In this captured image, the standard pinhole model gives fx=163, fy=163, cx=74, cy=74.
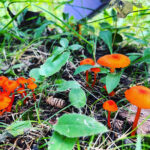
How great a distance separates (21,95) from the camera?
5.29ft

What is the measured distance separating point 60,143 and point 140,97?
577 millimetres

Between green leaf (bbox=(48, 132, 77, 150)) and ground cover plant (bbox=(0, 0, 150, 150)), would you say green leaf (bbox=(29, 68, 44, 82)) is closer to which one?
ground cover plant (bbox=(0, 0, 150, 150))

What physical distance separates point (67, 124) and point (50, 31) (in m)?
2.06

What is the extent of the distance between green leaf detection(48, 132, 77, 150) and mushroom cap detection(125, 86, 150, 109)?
465 millimetres

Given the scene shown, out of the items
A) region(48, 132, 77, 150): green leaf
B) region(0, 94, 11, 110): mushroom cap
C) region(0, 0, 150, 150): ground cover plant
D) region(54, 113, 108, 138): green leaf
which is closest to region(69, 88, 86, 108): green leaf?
region(0, 0, 150, 150): ground cover plant

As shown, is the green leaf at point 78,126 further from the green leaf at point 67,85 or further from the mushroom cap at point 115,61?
the mushroom cap at point 115,61

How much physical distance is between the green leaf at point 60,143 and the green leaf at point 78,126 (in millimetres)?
36

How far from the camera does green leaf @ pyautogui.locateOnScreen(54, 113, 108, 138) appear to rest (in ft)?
3.04

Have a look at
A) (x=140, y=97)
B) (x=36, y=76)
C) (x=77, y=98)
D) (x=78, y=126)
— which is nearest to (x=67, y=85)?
(x=77, y=98)

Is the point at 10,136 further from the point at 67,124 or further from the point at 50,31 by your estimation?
the point at 50,31

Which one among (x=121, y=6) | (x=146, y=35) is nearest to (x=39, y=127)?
(x=121, y=6)

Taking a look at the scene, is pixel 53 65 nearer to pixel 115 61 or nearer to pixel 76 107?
pixel 76 107

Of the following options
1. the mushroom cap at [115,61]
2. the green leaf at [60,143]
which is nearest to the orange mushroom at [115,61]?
the mushroom cap at [115,61]

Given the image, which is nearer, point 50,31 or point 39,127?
point 39,127
